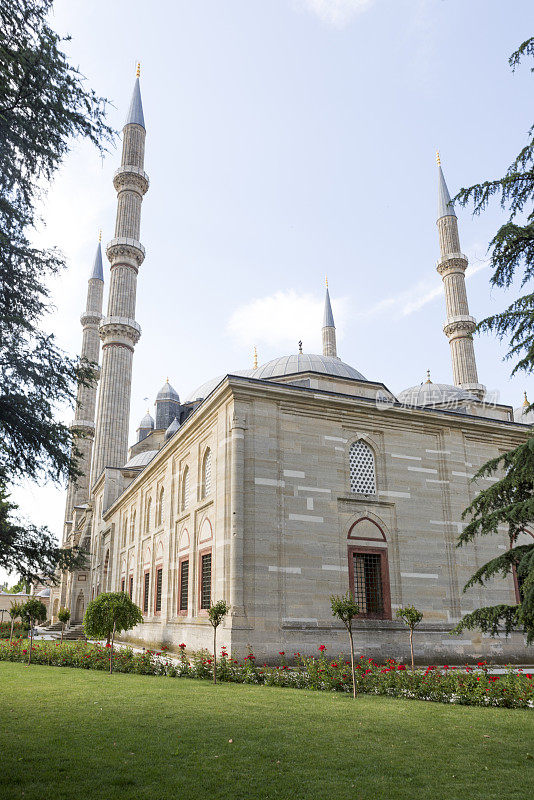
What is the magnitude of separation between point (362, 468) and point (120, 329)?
86.0ft

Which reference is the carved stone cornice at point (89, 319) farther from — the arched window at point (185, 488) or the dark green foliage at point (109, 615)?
the dark green foliage at point (109, 615)

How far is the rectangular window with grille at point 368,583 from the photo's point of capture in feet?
50.9

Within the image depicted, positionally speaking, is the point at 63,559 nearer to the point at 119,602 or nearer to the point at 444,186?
the point at 119,602

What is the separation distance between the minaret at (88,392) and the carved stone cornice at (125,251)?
37.1 feet

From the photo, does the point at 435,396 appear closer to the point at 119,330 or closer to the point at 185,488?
the point at 185,488

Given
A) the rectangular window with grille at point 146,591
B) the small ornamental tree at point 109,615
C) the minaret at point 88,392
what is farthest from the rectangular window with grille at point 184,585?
the minaret at point 88,392

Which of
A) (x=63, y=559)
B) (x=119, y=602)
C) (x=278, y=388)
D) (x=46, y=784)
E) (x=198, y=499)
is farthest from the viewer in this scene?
(x=198, y=499)

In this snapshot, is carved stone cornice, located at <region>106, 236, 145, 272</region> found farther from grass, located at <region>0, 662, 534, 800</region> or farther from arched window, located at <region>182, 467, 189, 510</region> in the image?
grass, located at <region>0, 662, 534, 800</region>

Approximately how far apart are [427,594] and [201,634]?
6.02m

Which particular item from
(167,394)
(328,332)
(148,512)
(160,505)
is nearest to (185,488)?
(160,505)

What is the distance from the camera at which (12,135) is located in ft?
25.1

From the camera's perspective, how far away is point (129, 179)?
41156mm

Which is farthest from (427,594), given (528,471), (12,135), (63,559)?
(12,135)

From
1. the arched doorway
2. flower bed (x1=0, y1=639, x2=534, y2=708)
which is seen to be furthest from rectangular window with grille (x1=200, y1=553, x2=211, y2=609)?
the arched doorway
